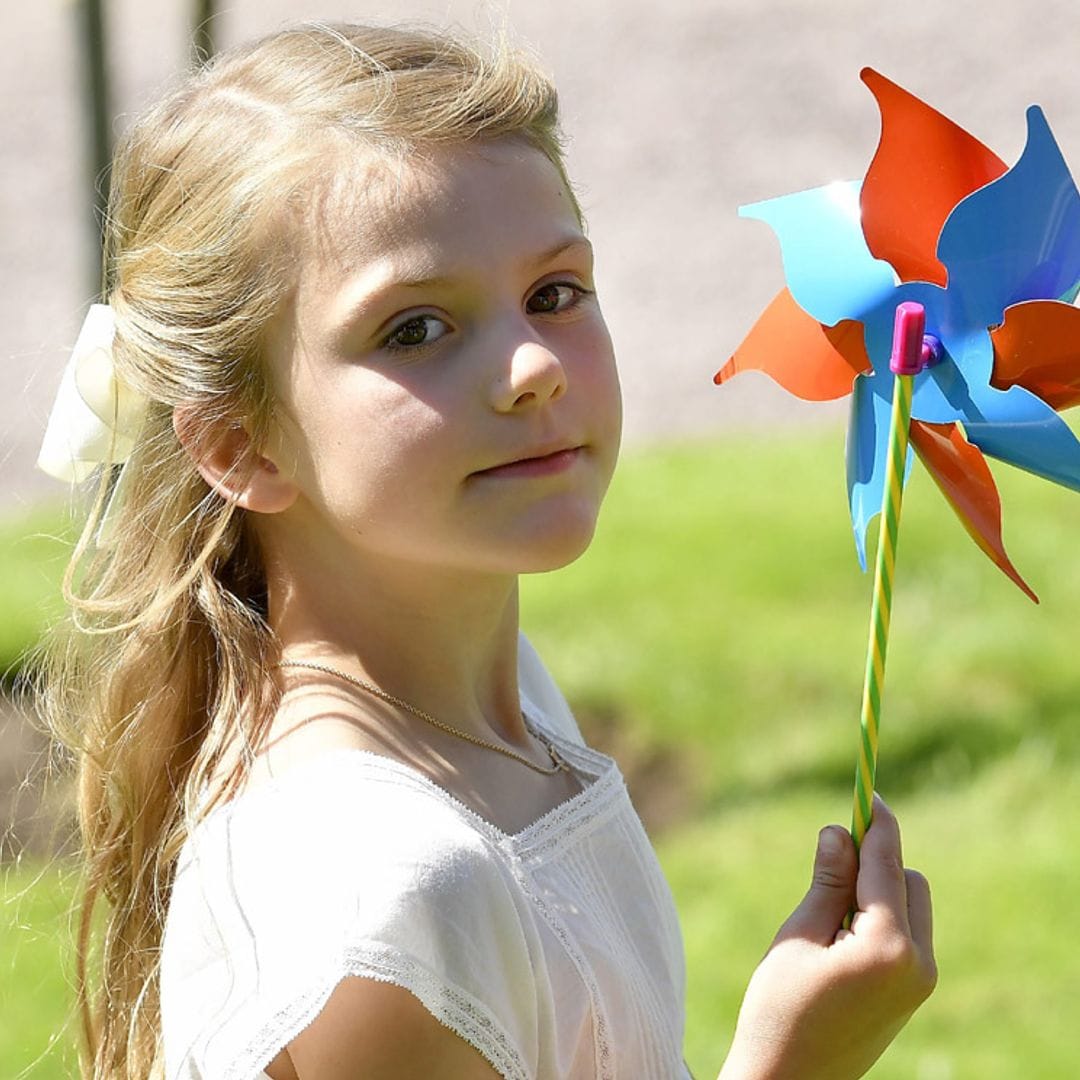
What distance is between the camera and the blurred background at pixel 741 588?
3527mm

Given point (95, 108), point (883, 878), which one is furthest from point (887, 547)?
point (95, 108)

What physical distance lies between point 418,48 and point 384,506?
18.1 inches

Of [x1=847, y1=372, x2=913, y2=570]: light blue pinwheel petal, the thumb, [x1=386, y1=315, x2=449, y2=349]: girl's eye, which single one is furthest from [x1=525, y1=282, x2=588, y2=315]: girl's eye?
the thumb

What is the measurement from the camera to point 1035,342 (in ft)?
5.98

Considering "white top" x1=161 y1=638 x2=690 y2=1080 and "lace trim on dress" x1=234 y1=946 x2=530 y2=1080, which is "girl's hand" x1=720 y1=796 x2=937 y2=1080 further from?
"lace trim on dress" x1=234 y1=946 x2=530 y2=1080

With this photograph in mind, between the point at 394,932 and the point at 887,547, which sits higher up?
the point at 887,547

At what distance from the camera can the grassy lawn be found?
135 inches

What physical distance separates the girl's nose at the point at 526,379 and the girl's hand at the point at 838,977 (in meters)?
0.47

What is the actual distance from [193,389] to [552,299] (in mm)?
346

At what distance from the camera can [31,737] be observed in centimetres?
431

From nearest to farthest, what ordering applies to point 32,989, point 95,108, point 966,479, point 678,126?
point 966,479 → point 32,989 → point 95,108 → point 678,126

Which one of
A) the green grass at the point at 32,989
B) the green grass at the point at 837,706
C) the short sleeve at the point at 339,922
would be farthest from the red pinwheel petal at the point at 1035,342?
the green grass at the point at 32,989

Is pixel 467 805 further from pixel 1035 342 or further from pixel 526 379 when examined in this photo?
pixel 1035 342

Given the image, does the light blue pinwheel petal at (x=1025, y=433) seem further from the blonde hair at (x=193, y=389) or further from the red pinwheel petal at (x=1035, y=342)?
the blonde hair at (x=193, y=389)
